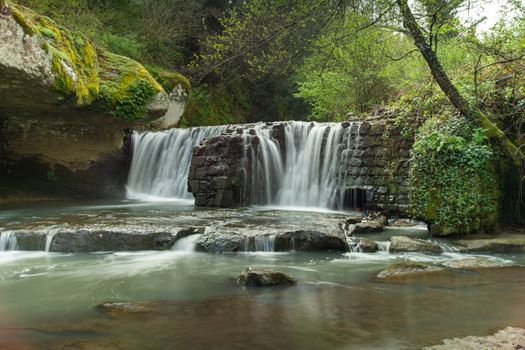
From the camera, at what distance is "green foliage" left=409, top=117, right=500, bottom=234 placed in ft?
25.7

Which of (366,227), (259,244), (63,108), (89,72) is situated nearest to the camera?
(259,244)

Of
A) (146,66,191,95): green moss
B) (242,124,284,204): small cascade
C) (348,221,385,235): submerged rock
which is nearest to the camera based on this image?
(348,221,385,235): submerged rock

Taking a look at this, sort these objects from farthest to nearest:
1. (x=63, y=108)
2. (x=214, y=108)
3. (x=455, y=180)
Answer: (x=214, y=108), (x=63, y=108), (x=455, y=180)

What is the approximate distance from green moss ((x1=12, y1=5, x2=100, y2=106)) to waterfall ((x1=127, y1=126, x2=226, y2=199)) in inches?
174

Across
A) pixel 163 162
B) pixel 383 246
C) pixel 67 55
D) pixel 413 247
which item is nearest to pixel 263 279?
pixel 383 246

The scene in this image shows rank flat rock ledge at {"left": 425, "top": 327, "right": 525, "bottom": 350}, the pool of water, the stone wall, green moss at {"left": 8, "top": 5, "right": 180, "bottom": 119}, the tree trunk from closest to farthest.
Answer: flat rock ledge at {"left": 425, "top": 327, "right": 525, "bottom": 350}
the pool of water
the tree trunk
green moss at {"left": 8, "top": 5, "right": 180, "bottom": 119}
the stone wall

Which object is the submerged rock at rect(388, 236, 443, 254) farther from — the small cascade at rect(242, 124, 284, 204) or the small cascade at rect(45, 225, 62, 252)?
the small cascade at rect(242, 124, 284, 204)

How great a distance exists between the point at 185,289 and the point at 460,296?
2.95 metres

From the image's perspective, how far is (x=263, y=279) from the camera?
505cm

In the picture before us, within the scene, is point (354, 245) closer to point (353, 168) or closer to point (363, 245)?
point (363, 245)

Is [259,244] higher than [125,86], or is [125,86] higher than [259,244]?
[125,86]

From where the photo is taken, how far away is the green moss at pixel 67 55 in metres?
9.02

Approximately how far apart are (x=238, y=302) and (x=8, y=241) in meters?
4.89

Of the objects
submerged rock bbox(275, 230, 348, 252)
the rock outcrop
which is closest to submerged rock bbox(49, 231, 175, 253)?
submerged rock bbox(275, 230, 348, 252)
